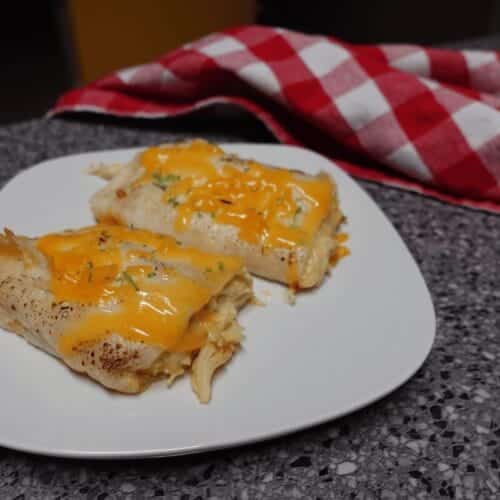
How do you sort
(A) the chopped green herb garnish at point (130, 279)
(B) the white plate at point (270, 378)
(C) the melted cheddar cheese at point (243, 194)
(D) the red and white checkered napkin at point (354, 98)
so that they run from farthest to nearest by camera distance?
1. (D) the red and white checkered napkin at point (354, 98)
2. (C) the melted cheddar cheese at point (243, 194)
3. (A) the chopped green herb garnish at point (130, 279)
4. (B) the white plate at point (270, 378)

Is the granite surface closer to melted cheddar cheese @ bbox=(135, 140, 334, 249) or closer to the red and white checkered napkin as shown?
melted cheddar cheese @ bbox=(135, 140, 334, 249)

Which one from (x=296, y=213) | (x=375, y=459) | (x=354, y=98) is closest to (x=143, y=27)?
(x=354, y=98)

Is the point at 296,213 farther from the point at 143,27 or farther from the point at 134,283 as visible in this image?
the point at 143,27

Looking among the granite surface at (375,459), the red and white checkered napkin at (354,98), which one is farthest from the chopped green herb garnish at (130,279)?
the red and white checkered napkin at (354,98)

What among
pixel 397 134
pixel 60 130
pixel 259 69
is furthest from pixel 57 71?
pixel 397 134

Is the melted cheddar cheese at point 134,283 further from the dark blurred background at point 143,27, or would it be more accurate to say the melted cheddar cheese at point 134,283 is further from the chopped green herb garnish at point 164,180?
the dark blurred background at point 143,27


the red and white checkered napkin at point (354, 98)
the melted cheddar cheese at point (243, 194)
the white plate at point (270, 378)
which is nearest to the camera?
the white plate at point (270, 378)

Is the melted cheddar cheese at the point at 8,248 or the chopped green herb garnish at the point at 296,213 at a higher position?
the melted cheddar cheese at the point at 8,248

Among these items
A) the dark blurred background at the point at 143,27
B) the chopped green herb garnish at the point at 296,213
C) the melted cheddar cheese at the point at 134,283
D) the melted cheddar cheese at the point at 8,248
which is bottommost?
the dark blurred background at the point at 143,27
